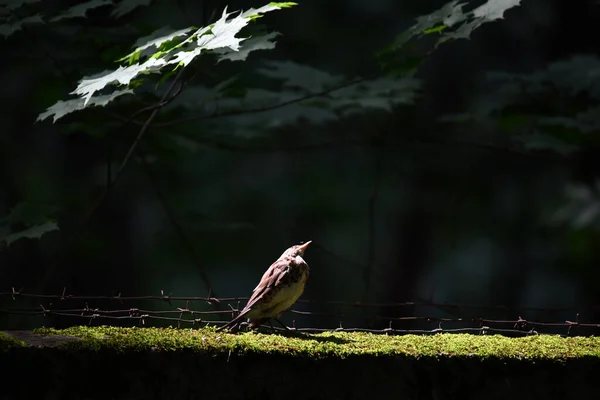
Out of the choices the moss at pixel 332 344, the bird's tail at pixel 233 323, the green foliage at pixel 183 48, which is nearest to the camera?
the moss at pixel 332 344

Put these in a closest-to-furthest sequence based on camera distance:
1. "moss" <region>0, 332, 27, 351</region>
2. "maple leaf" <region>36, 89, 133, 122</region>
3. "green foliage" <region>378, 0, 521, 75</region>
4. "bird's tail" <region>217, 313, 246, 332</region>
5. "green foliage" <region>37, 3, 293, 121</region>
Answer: "moss" <region>0, 332, 27, 351</region>, "bird's tail" <region>217, 313, 246, 332</region>, "green foliage" <region>37, 3, 293, 121</region>, "maple leaf" <region>36, 89, 133, 122</region>, "green foliage" <region>378, 0, 521, 75</region>

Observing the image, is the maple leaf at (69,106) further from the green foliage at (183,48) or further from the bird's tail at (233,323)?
the bird's tail at (233,323)

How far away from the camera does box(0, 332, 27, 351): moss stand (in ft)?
6.34

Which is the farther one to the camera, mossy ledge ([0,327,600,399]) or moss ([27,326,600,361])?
moss ([27,326,600,361])

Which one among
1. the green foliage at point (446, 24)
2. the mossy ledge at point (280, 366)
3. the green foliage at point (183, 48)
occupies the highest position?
the green foliage at point (446, 24)

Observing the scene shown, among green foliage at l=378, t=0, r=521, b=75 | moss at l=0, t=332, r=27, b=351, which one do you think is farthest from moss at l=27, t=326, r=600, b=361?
green foliage at l=378, t=0, r=521, b=75

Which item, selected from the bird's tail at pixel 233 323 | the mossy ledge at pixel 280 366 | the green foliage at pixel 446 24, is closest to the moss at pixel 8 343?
the mossy ledge at pixel 280 366

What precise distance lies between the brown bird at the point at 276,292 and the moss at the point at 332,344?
0.08 m

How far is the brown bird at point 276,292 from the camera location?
7.84 ft


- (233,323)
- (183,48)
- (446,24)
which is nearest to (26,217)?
(183,48)

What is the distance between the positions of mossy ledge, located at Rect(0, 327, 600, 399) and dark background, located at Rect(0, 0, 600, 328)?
13.5 ft

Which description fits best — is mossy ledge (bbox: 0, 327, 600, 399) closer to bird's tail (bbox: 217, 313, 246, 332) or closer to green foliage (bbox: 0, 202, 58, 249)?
bird's tail (bbox: 217, 313, 246, 332)

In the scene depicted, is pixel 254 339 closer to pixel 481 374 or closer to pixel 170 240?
pixel 481 374

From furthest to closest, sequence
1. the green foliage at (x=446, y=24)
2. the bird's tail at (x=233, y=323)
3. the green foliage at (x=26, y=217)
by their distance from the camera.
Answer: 1. the green foliage at (x=26, y=217)
2. the green foliage at (x=446, y=24)
3. the bird's tail at (x=233, y=323)
